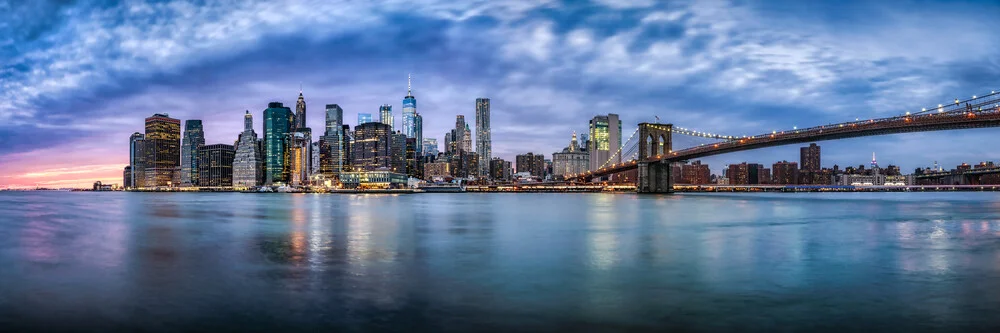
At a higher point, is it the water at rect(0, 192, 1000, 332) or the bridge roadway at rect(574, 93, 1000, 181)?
the bridge roadway at rect(574, 93, 1000, 181)

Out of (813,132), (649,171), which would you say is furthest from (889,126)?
(649,171)

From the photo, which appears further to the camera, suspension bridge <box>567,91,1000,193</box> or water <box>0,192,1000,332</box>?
suspension bridge <box>567,91,1000,193</box>

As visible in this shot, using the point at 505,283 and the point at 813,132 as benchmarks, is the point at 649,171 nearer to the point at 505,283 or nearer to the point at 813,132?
the point at 813,132

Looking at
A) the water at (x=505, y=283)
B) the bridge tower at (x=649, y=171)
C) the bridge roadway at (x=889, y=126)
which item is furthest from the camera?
the bridge tower at (x=649, y=171)

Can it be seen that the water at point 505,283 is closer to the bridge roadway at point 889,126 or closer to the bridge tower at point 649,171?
the bridge roadway at point 889,126

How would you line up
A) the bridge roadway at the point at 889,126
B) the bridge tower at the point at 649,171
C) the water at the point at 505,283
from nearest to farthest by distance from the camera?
the water at the point at 505,283 → the bridge roadway at the point at 889,126 → the bridge tower at the point at 649,171

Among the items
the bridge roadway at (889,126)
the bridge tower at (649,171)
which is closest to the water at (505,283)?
the bridge roadway at (889,126)

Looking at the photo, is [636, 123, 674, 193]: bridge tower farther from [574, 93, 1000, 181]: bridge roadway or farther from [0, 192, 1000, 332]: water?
[0, 192, 1000, 332]: water

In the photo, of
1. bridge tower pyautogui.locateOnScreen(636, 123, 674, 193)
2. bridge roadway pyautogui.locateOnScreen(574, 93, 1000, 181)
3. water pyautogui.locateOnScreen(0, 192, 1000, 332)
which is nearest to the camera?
water pyautogui.locateOnScreen(0, 192, 1000, 332)

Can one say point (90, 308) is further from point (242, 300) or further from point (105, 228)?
point (105, 228)

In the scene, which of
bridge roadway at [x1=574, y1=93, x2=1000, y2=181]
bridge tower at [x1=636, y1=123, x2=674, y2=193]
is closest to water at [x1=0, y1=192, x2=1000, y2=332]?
bridge roadway at [x1=574, y1=93, x2=1000, y2=181]

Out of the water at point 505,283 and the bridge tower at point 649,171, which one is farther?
the bridge tower at point 649,171

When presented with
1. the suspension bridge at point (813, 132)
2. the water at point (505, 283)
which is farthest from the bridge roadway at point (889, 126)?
the water at point (505, 283)

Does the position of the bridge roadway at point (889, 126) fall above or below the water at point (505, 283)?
above
